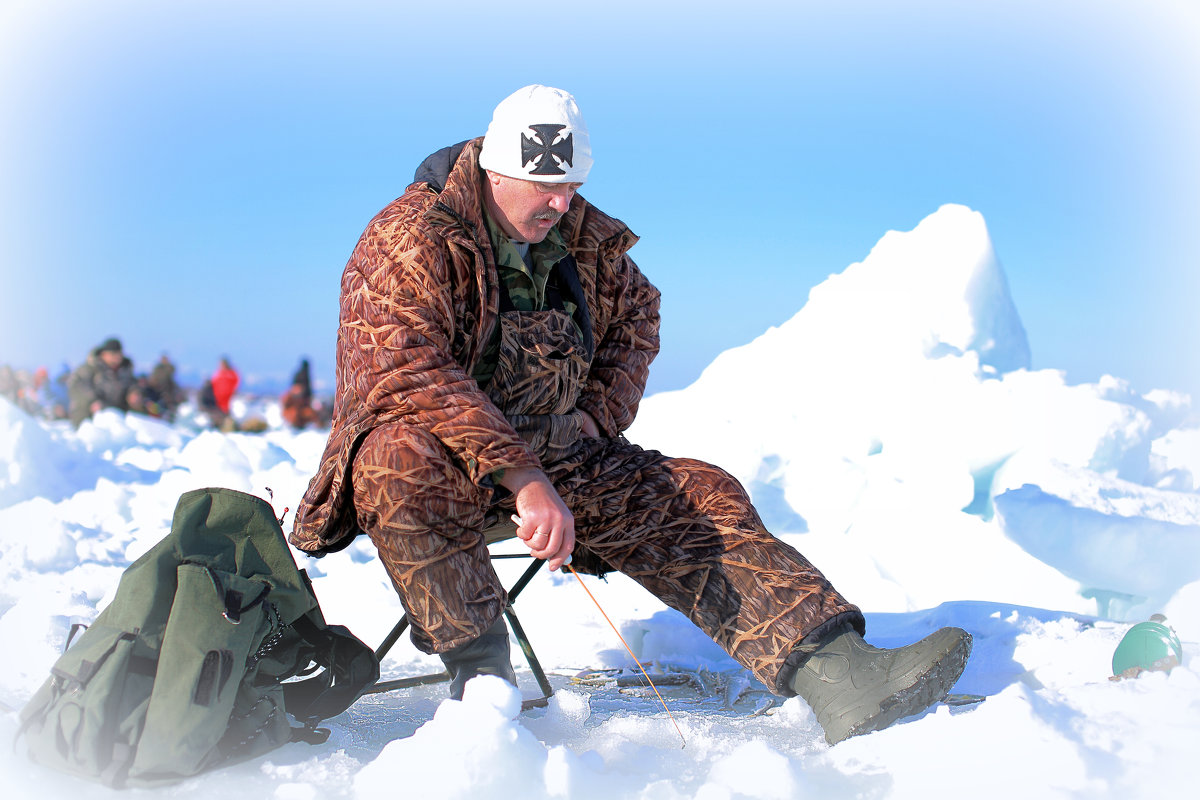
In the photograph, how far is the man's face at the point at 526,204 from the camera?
7.78 feet

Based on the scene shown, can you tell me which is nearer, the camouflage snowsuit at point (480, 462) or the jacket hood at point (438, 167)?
the camouflage snowsuit at point (480, 462)

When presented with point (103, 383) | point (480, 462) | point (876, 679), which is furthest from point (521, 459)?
point (103, 383)

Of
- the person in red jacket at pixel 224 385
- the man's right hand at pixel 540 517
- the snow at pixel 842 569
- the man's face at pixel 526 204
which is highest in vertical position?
the man's face at pixel 526 204

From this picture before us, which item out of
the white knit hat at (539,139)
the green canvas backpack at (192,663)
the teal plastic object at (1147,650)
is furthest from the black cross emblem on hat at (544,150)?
the teal plastic object at (1147,650)

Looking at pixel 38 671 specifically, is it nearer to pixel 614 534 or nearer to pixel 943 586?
pixel 614 534

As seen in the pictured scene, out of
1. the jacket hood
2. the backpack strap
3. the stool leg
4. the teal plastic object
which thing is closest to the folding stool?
the stool leg

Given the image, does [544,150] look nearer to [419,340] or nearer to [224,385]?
[419,340]

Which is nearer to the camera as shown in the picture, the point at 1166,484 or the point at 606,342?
the point at 606,342

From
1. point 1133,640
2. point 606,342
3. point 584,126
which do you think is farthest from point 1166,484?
point 584,126

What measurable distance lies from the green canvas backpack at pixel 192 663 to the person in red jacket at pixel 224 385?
10.1 m

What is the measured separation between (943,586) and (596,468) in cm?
210

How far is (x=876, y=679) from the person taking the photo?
81.4 inches

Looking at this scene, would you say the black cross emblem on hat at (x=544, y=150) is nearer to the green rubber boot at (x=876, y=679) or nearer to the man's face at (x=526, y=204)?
the man's face at (x=526, y=204)

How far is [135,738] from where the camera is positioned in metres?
1.80
